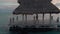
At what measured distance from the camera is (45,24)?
50344 millimetres

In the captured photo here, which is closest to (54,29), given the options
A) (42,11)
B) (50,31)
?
(50,31)

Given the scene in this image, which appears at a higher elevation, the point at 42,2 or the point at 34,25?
the point at 42,2

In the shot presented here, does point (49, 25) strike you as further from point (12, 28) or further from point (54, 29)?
point (12, 28)

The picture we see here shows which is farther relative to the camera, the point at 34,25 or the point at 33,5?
the point at 33,5

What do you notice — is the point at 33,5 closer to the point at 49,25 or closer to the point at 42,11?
the point at 42,11

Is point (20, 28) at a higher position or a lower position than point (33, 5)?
lower

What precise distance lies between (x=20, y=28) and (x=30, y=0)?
20.3 ft

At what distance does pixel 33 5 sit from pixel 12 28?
18.8 ft

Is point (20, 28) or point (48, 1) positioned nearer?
point (20, 28)

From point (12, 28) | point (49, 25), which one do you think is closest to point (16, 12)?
point (12, 28)

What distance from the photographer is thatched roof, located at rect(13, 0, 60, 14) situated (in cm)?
5259

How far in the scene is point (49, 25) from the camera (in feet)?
166

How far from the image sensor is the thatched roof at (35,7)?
173 feet

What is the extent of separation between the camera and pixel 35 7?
2105 inches
